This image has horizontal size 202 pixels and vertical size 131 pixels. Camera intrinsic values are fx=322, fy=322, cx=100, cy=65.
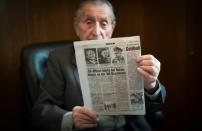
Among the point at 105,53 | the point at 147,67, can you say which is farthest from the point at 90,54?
the point at 147,67

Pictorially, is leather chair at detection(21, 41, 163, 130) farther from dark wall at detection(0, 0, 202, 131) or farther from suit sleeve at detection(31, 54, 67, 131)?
dark wall at detection(0, 0, 202, 131)

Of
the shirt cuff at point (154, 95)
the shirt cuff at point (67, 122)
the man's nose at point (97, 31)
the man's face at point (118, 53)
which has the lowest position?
the shirt cuff at point (67, 122)

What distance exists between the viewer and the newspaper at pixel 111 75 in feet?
3.21

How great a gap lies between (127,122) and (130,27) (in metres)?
0.79

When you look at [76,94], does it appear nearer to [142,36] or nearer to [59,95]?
[59,95]

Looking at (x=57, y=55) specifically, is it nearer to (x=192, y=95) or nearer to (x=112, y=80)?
(x=112, y=80)

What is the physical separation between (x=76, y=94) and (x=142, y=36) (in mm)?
809

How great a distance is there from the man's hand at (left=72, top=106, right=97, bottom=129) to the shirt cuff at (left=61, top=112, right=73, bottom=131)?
2 cm

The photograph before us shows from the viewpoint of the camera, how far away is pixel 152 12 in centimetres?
184

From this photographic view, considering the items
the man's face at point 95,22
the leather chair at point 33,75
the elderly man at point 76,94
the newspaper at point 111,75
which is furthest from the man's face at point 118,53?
Result: the leather chair at point 33,75

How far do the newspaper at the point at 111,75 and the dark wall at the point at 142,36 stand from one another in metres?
0.84

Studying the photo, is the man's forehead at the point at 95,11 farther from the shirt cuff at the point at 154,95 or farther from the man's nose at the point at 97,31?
the shirt cuff at the point at 154,95

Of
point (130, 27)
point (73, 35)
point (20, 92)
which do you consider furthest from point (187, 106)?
point (20, 92)

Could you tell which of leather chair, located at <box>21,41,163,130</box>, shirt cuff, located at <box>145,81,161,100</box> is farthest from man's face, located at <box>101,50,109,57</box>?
leather chair, located at <box>21,41,163,130</box>
